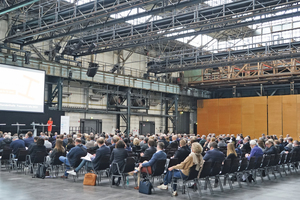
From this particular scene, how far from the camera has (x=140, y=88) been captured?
26938 millimetres

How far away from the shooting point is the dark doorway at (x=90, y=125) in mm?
23875

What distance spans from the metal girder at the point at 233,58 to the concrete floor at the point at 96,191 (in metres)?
13.1

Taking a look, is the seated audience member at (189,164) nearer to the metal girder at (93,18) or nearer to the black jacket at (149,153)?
the black jacket at (149,153)

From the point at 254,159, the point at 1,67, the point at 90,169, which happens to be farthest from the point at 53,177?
the point at 1,67

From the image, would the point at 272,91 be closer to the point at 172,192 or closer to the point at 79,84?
the point at 79,84

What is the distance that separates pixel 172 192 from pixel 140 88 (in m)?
20.0

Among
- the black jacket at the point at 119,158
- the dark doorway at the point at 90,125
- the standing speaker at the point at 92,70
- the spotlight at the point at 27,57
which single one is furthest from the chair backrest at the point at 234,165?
the dark doorway at the point at 90,125

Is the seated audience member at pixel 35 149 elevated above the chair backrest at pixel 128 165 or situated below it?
above

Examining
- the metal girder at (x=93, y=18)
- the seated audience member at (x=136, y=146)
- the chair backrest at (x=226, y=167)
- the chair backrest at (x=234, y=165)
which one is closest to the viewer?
the chair backrest at (x=226, y=167)

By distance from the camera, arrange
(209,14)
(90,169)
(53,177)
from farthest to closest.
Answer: (209,14), (53,177), (90,169)

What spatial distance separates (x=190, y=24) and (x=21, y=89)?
1021cm

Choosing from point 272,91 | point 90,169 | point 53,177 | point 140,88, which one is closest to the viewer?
point 90,169

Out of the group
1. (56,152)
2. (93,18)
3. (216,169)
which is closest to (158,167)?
(216,169)

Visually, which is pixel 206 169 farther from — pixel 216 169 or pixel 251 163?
pixel 251 163
